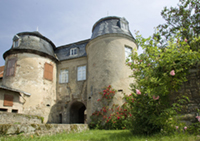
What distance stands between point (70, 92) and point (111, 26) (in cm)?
692

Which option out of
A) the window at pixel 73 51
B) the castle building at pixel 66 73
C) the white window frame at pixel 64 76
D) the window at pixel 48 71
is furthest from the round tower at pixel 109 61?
the window at pixel 48 71

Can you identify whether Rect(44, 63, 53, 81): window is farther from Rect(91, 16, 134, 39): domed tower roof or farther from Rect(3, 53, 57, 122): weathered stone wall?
Rect(91, 16, 134, 39): domed tower roof

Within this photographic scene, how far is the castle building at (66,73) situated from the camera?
38.7 ft

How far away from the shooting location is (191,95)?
4836mm

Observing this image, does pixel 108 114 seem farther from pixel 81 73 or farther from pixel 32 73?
pixel 32 73

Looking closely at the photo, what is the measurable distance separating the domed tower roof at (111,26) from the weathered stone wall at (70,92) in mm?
3062

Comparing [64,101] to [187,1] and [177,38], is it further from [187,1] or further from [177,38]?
[187,1]

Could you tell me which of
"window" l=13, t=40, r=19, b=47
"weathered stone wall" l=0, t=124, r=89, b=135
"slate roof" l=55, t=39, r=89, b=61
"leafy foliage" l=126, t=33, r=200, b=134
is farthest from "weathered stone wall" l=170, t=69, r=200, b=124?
"window" l=13, t=40, r=19, b=47

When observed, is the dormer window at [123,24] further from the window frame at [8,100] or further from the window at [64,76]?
the window frame at [8,100]

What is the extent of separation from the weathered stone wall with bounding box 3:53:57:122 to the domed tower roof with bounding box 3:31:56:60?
1.41ft

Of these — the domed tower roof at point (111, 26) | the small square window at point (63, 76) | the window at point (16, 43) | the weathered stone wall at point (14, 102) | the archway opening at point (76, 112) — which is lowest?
the archway opening at point (76, 112)

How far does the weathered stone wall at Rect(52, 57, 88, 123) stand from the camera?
14250 mm

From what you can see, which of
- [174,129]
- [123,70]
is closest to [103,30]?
[123,70]

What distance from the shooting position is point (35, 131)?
5320 mm
